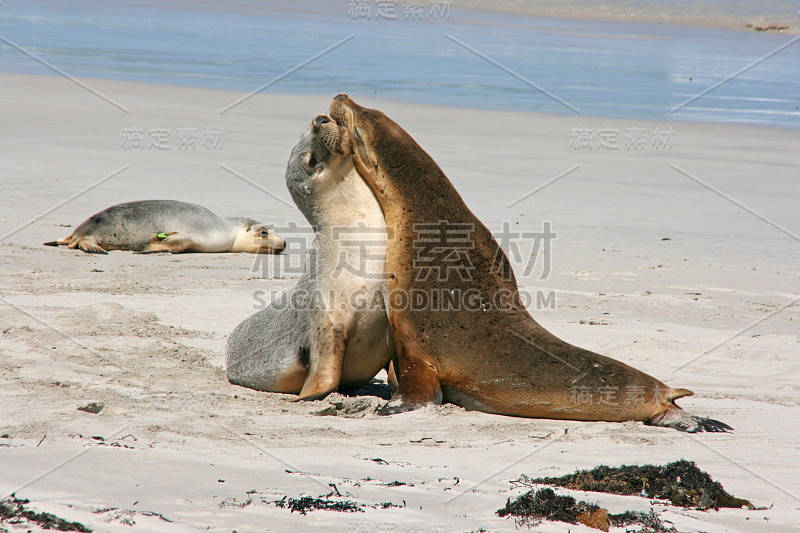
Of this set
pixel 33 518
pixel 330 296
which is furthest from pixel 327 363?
pixel 33 518

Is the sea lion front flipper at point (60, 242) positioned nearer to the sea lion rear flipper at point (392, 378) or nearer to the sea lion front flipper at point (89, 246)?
the sea lion front flipper at point (89, 246)

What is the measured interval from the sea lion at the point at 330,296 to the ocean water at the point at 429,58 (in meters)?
17.5

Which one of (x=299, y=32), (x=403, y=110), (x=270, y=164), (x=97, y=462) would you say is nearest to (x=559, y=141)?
(x=403, y=110)

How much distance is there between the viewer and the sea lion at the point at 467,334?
518cm

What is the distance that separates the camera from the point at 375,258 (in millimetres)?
5566

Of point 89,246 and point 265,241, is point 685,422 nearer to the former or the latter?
point 265,241

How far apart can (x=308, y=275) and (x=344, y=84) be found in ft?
69.1

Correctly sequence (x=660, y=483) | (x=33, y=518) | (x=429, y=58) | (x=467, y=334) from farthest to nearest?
(x=429, y=58)
(x=467, y=334)
(x=660, y=483)
(x=33, y=518)

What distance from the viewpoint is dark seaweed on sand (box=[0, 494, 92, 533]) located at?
285cm

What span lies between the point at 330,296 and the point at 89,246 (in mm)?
6132

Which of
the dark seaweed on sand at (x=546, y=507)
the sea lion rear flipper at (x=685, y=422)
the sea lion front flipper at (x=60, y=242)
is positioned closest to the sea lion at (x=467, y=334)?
the sea lion rear flipper at (x=685, y=422)

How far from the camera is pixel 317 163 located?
580cm

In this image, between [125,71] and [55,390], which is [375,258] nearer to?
[55,390]

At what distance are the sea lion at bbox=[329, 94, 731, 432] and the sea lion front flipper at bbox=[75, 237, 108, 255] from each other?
618 cm
